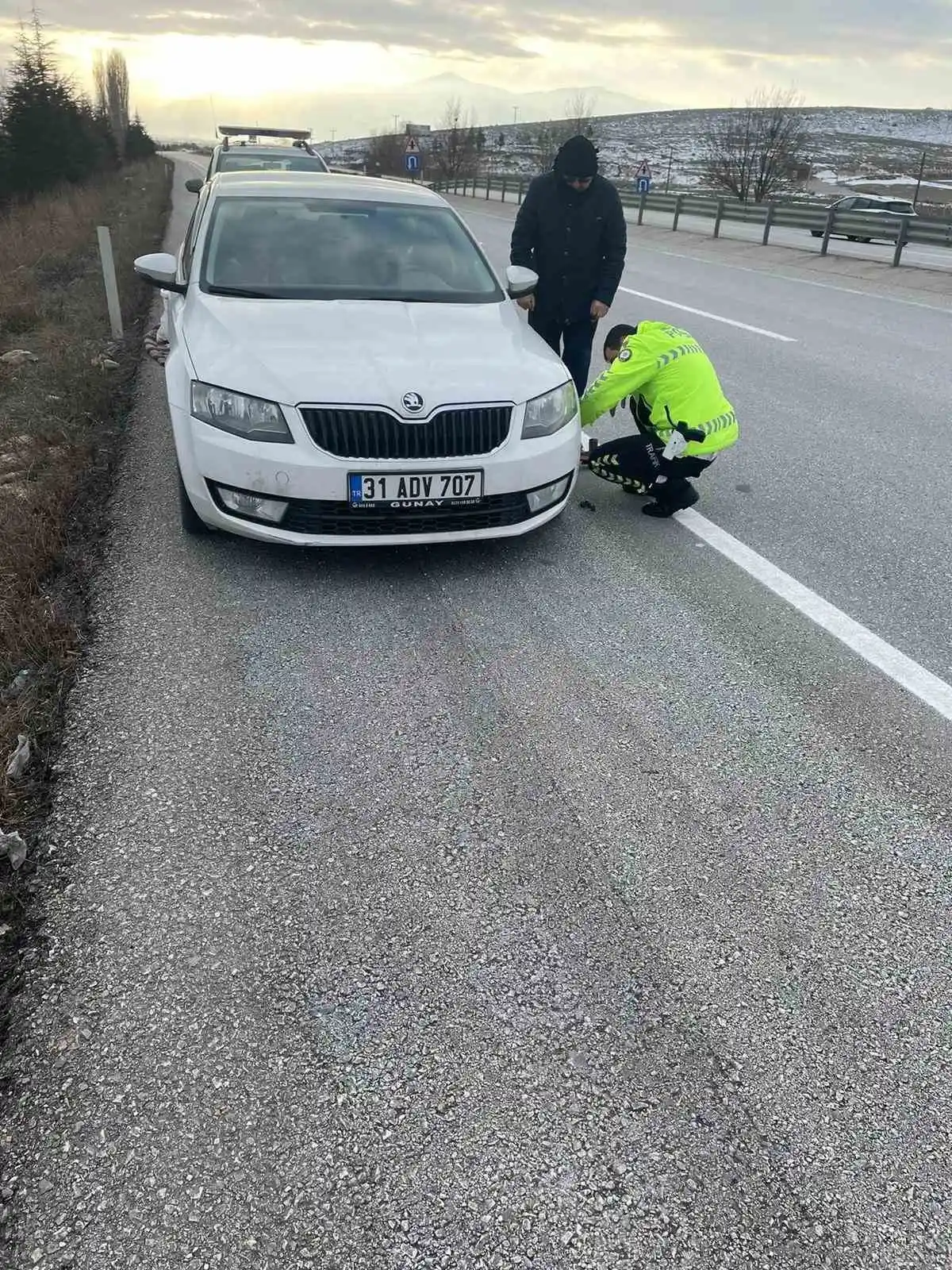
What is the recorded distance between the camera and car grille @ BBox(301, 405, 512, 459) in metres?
3.81

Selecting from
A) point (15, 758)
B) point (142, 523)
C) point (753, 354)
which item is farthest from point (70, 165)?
point (15, 758)

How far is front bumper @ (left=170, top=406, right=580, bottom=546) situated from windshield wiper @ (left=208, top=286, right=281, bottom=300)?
35.9 inches

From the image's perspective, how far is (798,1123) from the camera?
190cm

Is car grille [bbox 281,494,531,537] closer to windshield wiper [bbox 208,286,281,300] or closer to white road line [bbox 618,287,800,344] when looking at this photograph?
windshield wiper [bbox 208,286,281,300]

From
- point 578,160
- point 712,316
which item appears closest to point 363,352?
point 578,160

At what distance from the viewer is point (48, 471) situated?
5.21m

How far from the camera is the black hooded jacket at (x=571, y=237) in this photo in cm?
569

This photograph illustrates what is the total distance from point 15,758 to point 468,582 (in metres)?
2.04

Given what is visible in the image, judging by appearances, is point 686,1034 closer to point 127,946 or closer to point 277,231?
point 127,946

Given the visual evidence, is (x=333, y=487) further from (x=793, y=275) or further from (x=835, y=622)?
(x=793, y=275)

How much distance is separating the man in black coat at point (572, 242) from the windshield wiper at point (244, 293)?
1862 millimetres

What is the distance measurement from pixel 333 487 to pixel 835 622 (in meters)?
2.23

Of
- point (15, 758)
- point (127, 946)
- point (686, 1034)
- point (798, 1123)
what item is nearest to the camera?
point (798, 1123)

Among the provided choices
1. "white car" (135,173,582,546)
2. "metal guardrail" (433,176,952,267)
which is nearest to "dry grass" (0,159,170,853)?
"white car" (135,173,582,546)
